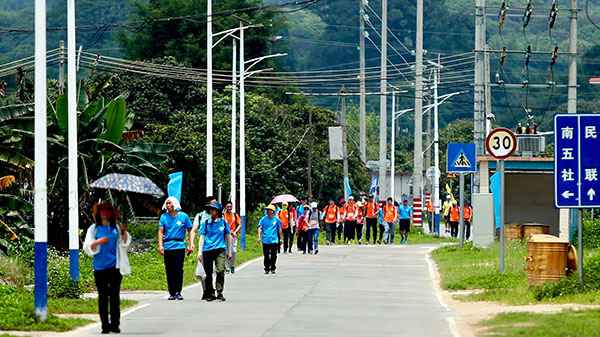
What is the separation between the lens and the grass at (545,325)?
18.1 m

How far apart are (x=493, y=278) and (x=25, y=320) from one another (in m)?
11.8

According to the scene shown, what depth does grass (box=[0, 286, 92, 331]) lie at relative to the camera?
19.2 meters

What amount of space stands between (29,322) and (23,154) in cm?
1549

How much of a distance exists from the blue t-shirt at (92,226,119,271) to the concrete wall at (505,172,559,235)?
30.3m

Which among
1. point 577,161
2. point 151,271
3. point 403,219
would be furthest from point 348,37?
point 577,161

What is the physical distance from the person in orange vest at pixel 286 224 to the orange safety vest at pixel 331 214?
4.60 m

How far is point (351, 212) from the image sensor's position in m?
52.1

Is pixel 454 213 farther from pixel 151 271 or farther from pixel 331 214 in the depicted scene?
pixel 151 271

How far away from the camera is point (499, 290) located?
2652 centimetres

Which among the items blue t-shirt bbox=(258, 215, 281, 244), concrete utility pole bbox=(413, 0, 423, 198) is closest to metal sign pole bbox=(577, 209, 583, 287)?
blue t-shirt bbox=(258, 215, 281, 244)

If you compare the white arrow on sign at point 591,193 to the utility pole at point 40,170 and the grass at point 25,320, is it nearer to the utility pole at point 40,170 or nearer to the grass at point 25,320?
the grass at point 25,320

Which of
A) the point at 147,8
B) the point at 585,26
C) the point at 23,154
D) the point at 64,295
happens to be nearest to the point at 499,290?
the point at 64,295

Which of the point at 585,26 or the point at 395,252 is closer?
the point at 395,252

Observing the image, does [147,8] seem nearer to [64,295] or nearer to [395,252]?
[395,252]
